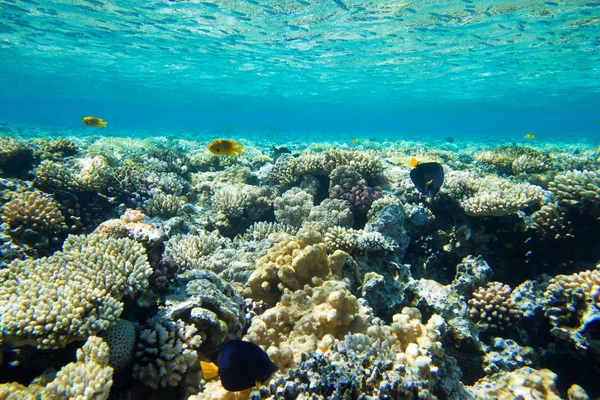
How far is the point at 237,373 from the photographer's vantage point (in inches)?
94.9

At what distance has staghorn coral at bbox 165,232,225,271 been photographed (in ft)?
17.3

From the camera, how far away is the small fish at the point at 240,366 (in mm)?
2396

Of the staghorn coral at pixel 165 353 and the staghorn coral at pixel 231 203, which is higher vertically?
the staghorn coral at pixel 231 203

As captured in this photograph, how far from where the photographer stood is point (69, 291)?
2.84 metres

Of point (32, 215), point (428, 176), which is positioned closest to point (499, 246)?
point (428, 176)

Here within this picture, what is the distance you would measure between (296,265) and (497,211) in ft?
13.2

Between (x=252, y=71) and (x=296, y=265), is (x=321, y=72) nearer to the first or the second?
(x=252, y=71)

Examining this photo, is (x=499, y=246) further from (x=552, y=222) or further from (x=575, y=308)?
(x=575, y=308)

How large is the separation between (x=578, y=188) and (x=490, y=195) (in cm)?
147

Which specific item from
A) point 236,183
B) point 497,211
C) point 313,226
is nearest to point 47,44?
point 236,183

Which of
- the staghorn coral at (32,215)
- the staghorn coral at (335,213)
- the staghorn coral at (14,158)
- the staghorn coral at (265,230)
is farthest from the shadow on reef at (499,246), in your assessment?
the staghorn coral at (14,158)

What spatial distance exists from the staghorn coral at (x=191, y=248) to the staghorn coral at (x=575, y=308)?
5585 mm

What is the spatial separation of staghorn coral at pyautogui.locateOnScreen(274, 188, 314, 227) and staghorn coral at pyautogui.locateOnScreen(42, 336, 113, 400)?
4.47 m

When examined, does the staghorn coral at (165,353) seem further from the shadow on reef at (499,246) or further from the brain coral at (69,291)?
the shadow on reef at (499,246)
